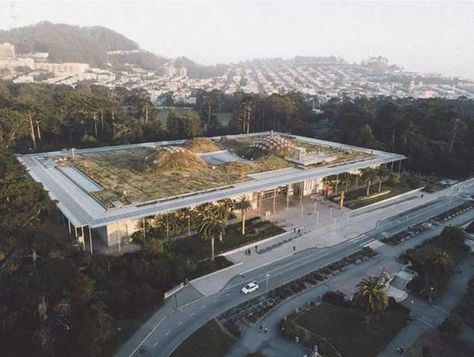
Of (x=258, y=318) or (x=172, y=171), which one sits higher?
(x=172, y=171)

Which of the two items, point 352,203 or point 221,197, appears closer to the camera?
point 221,197

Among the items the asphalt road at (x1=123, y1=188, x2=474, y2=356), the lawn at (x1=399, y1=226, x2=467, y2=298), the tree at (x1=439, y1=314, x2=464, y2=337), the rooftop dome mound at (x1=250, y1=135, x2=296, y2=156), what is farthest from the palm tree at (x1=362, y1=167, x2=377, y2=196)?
the tree at (x1=439, y1=314, x2=464, y2=337)

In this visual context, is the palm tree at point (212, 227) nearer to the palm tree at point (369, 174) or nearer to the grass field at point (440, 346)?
the grass field at point (440, 346)

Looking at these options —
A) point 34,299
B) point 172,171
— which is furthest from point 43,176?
point 34,299

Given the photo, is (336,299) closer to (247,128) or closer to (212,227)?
(212,227)

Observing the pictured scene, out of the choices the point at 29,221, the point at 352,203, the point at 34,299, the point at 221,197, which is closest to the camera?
the point at 34,299

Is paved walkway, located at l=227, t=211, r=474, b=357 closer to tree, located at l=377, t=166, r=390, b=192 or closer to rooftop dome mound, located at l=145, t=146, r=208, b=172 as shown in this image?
tree, located at l=377, t=166, r=390, b=192

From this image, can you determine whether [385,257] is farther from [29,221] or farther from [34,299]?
[29,221]
